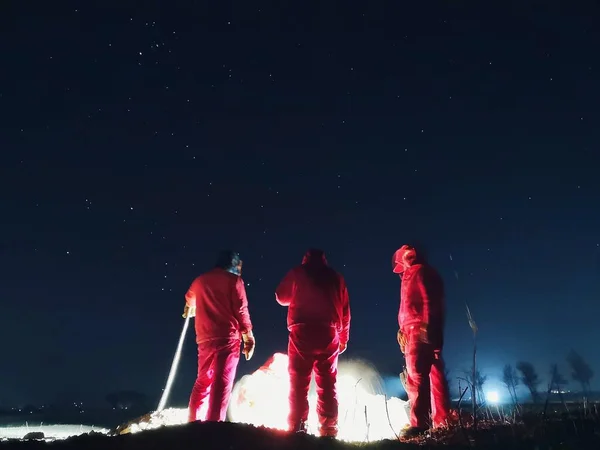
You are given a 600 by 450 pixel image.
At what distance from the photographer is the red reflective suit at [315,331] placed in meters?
6.30

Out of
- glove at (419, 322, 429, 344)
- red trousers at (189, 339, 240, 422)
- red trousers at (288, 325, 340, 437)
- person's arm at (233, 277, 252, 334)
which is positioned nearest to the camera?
red trousers at (288, 325, 340, 437)

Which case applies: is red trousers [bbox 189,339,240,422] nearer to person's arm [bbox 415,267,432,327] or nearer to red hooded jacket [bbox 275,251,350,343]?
red hooded jacket [bbox 275,251,350,343]

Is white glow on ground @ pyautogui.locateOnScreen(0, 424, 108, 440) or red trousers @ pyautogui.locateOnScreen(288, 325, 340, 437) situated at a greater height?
red trousers @ pyautogui.locateOnScreen(288, 325, 340, 437)

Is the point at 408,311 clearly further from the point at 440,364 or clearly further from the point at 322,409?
the point at 322,409

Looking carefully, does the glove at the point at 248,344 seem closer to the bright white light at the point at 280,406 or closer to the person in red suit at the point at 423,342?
the bright white light at the point at 280,406

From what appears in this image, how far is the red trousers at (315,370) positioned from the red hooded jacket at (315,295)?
0.59 ft

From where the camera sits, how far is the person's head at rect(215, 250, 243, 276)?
7.67 metres

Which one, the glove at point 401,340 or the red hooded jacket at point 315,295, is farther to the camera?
the glove at point 401,340

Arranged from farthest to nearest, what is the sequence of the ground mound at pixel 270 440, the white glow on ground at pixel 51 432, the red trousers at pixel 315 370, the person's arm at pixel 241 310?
the person's arm at pixel 241 310
the white glow on ground at pixel 51 432
the red trousers at pixel 315 370
the ground mound at pixel 270 440

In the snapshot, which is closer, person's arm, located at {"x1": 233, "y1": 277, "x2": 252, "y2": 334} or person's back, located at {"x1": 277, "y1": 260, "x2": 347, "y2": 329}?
person's back, located at {"x1": 277, "y1": 260, "x2": 347, "y2": 329}

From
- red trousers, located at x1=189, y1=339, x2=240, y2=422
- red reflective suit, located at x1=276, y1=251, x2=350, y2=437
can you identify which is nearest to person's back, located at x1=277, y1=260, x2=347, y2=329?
red reflective suit, located at x1=276, y1=251, x2=350, y2=437

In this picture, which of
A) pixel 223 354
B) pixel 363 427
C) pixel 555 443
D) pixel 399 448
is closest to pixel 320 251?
pixel 223 354

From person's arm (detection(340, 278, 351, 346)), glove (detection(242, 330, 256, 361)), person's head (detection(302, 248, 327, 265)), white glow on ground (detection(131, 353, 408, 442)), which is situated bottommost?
white glow on ground (detection(131, 353, 408, 442))

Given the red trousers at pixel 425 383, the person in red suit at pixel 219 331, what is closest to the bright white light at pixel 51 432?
the person in red suit at pixel 219 331
